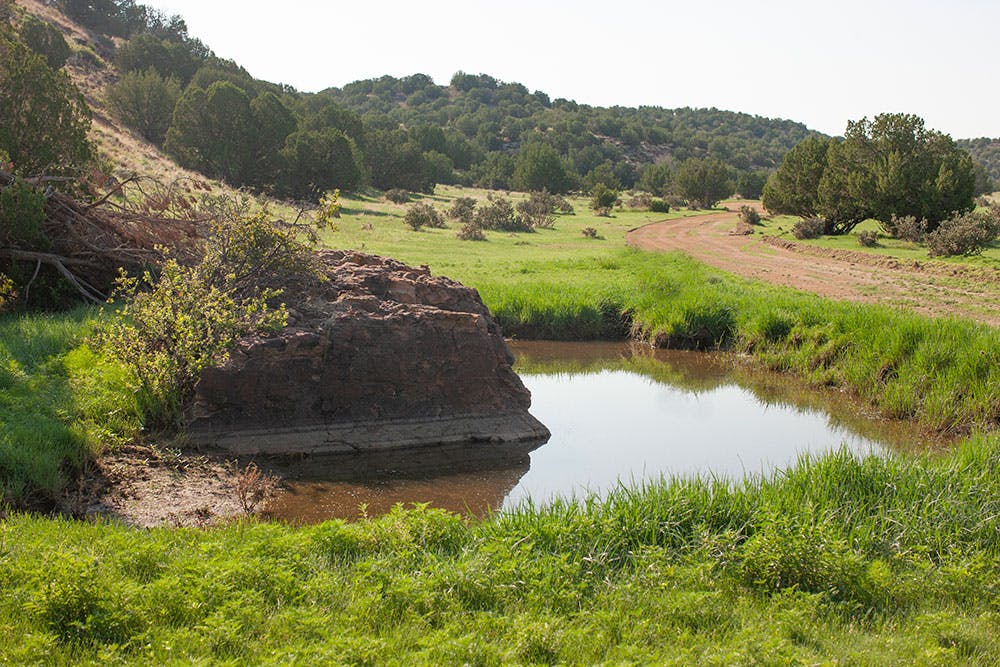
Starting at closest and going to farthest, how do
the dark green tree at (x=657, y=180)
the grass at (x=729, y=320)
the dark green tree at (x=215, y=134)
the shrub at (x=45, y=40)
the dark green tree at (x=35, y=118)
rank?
1. the grass at (x=729, y=320)
2. the dark green tree at (x=35, y=118)
3. the dark green tree at (x=215, y=134)
4. the shrub at (x=45, y=40)
5. the dark green tree at (x=657, y=180)

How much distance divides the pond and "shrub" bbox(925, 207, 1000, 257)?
17374mm

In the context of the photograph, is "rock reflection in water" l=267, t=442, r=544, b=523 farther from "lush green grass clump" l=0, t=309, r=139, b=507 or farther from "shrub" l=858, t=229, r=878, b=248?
"shrub" l=858, t=229, r=878, b=248

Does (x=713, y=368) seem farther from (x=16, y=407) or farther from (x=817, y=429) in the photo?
(x=16, y=407)

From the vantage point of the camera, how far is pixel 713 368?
53.8 ft

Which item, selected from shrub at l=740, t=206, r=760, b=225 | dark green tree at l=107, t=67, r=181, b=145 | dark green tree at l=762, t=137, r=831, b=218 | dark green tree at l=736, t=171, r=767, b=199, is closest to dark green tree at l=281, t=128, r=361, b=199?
dark green tree at l=107, t=67, r=181, b=145

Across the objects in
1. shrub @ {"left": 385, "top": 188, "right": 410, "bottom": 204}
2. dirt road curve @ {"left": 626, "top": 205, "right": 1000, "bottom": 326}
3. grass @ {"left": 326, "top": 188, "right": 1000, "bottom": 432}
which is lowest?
grass @ {"left": 326, "top": 188, "right": 1000, "bottom": 432}

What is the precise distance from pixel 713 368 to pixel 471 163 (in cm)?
7414

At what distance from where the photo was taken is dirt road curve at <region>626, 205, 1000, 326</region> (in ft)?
65.5

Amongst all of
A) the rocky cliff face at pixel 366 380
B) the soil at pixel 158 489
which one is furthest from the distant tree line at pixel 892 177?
the soil at pixel 158 489

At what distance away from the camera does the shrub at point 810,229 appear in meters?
42.1

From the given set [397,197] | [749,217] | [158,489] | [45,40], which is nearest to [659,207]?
[749,217]

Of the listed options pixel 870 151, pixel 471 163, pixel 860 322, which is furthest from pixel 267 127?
pixel 471 163

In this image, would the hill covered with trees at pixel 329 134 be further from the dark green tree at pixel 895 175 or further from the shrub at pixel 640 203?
the dark green tree at pixel 895 175

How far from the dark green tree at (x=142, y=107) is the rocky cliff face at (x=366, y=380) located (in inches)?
1583
